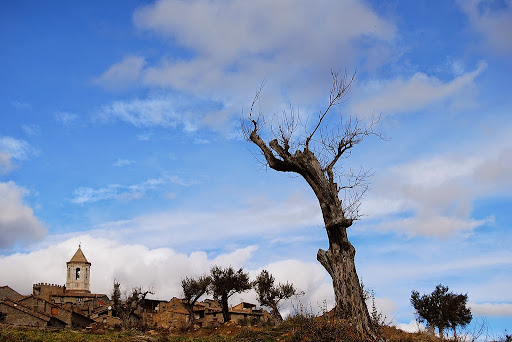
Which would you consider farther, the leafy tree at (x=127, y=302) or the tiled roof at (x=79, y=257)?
the tiled roof at (x=79, y=257)

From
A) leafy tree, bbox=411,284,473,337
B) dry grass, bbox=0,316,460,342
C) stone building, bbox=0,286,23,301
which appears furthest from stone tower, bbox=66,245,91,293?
dry grass, bbox=0,316,460,342

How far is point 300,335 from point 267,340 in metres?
1.15

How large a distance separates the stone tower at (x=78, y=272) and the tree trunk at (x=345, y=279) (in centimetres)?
13726

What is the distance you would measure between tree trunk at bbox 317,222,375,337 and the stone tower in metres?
137

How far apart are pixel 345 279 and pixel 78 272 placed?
141 meters

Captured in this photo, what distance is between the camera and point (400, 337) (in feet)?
43.7

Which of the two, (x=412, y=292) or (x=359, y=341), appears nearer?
(x=359, y=341)

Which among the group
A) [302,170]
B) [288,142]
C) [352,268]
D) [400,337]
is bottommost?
[400,337]

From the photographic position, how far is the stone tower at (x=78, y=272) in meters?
138

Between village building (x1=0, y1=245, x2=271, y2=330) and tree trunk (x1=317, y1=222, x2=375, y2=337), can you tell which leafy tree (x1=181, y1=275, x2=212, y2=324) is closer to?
village building (x1=0, y1=245, x2=271, y2=330)

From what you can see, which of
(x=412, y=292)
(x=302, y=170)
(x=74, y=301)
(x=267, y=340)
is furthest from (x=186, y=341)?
(x=74, y=301)

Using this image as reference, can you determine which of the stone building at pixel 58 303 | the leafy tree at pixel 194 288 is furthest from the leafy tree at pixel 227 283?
the stone building at pixel 58 303

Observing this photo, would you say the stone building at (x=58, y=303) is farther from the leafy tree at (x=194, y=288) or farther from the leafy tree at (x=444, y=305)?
the leafy tree at (x=444, y=305)

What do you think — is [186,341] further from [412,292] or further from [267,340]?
[412,292]
